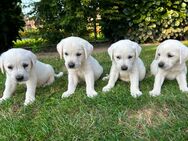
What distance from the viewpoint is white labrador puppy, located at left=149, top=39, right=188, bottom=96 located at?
5578mm

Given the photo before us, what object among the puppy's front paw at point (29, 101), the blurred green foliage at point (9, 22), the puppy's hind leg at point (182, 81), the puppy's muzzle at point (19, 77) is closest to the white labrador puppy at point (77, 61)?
the puppy's front paw at point (29, 101)

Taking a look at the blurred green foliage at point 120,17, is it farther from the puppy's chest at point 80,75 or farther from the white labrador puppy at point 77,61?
the white labrador puppy at point 77,61

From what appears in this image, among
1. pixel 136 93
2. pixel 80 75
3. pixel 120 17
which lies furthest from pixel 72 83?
pixel 120 17

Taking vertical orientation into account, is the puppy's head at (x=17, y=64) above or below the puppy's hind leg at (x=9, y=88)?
above

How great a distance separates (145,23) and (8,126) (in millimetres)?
9412

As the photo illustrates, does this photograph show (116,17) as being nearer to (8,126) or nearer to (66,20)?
(66,20)

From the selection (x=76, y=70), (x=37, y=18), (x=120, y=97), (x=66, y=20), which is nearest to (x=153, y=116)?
(x=120, y=97)

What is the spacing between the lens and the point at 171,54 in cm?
563

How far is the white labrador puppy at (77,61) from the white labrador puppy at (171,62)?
0.95 m

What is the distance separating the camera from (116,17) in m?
13.3

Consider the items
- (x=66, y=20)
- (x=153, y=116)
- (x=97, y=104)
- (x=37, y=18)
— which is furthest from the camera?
(x=37, y=18)

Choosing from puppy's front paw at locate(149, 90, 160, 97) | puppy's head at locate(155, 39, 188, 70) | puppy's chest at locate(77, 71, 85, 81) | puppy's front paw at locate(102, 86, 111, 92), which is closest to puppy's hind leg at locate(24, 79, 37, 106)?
puppy's chest at locate(77, 71, 85, 81)

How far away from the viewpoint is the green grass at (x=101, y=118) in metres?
4.28

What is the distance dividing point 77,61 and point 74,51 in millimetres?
145
